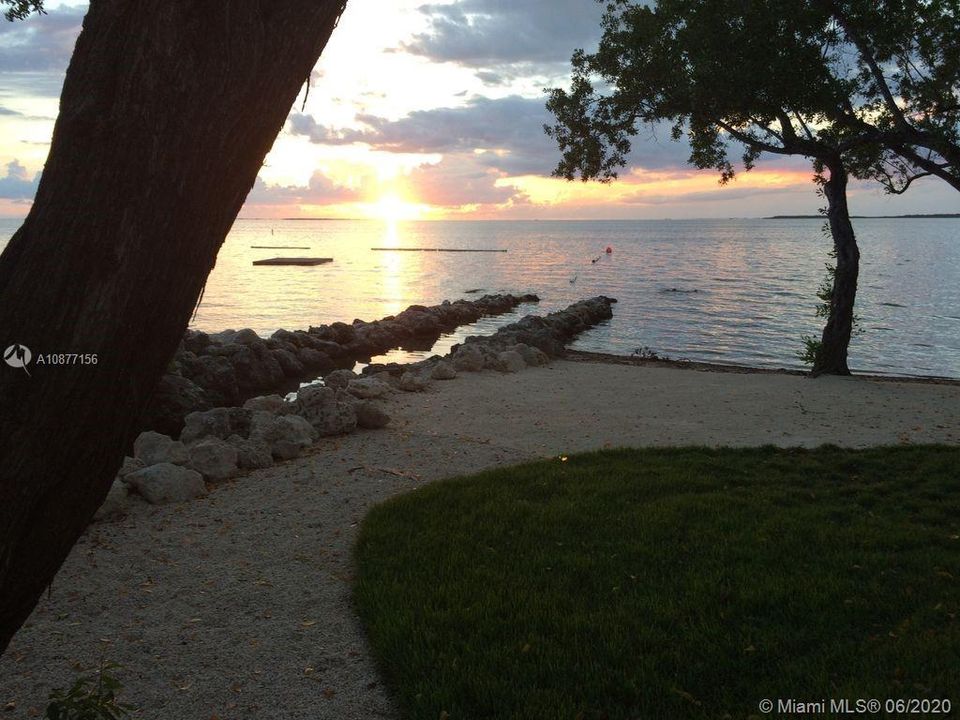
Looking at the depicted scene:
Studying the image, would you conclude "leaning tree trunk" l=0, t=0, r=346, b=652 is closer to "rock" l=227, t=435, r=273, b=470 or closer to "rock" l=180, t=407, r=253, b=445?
"rock" l=227, t=435, r=273, b=470

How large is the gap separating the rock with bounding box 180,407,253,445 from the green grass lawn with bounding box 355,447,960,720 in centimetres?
376

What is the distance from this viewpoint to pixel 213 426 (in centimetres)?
1030

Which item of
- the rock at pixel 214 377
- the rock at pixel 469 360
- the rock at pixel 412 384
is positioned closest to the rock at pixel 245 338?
the rock at pixel 214 377

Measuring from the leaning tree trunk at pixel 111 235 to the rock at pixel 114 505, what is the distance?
18.1 feet

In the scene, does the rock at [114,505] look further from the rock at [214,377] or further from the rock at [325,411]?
the rock at [214,377]

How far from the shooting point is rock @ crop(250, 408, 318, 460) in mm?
9719

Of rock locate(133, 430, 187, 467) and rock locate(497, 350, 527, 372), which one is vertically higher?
rock locate(497, 350, 527, 372)

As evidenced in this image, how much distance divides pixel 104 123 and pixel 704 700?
4.03 m

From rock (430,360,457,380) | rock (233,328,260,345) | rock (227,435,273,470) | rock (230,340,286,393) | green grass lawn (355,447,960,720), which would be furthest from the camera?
rock (233,328,260,345)

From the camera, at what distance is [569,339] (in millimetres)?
27688

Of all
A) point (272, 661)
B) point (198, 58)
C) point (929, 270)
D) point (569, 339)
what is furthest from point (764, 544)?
point (929, 270)

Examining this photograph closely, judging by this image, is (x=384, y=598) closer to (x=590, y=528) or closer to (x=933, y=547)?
(x=590, y=528)

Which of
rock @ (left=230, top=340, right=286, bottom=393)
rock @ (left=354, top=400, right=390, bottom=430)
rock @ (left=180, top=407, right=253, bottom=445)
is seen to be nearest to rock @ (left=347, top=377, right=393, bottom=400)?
rock @ (left=354, top=400, right=390, bottom=430)

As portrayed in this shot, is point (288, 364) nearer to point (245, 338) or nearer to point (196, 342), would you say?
point (245, 338)
